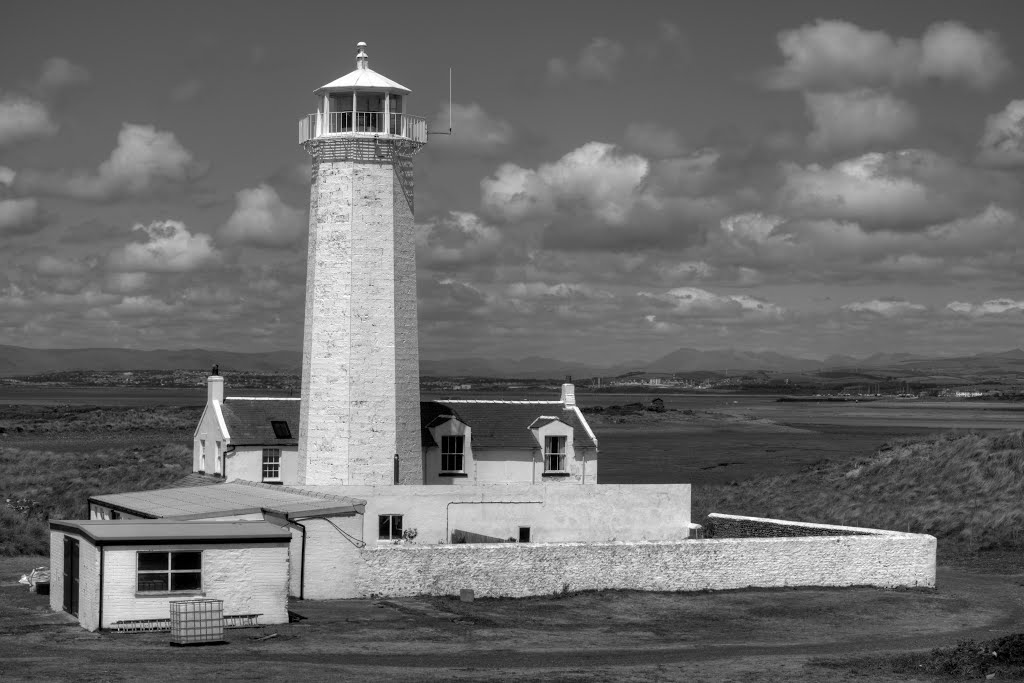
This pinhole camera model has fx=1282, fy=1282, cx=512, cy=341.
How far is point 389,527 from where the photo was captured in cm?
3275

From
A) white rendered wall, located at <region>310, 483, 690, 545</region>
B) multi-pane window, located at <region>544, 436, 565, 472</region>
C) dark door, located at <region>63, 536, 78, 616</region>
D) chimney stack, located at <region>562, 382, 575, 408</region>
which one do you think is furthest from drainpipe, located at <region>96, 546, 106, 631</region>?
chimney stack, located at <region>562, 382, 575, 408</region>

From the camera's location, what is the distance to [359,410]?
36062mm

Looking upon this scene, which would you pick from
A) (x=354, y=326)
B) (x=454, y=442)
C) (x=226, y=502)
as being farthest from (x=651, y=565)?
(x=454, y=442)

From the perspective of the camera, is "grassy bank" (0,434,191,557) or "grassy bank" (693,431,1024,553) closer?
"grassy bank" (0,434,191,557)

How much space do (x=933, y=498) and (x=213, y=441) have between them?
25.7 meters

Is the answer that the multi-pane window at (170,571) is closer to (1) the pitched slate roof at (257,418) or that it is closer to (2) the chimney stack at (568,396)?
(1) the pitched slate roof at (257,418)

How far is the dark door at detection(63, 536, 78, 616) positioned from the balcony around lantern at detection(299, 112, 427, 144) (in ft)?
50.5

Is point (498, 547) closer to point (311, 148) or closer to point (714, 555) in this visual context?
point (714, 555)

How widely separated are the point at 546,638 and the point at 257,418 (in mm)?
20784

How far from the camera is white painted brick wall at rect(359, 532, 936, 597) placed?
89.7ft

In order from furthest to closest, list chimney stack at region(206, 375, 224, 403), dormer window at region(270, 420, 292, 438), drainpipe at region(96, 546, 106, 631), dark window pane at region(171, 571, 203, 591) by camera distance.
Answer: chimney stack at region(206, 375, 224, 403), dormer window at region(270, 420, 292, 438), dark window pane at region(171, 571, 203, 591), drainpipe at region(96, 546, 106, 631)

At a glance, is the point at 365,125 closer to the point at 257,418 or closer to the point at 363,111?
the point at 363,111

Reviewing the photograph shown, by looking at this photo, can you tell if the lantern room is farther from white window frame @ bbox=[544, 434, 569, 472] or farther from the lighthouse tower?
white window frame @ bbox=[544, 434, 569, 472]

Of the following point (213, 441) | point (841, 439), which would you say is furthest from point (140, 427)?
point (213, 441)
